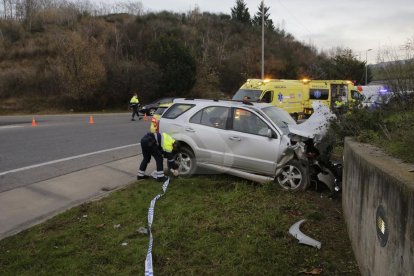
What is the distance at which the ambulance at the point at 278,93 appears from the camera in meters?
21.3

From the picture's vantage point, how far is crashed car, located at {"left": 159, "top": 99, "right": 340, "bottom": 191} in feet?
26.0

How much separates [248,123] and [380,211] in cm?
499

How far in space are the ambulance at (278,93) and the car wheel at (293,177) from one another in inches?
497

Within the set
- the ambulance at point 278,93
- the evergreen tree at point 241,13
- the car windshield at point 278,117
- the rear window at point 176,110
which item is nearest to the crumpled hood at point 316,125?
the car windshield at point 278,117

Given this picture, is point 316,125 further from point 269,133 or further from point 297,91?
point 297,91

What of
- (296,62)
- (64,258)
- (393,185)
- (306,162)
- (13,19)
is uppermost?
(13,19)

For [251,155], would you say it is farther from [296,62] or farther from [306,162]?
[296,62]

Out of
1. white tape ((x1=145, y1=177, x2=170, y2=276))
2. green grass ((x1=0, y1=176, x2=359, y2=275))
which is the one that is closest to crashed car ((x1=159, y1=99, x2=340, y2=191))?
green grass ((x1=0, y1=176, x2=359, y2=275))

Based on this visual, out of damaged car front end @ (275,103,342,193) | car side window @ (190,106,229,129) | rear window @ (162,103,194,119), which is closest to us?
damaged car front end @ (275,103,342,193)

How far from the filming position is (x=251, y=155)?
27.2 feet

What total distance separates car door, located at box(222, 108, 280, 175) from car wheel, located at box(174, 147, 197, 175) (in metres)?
0.80

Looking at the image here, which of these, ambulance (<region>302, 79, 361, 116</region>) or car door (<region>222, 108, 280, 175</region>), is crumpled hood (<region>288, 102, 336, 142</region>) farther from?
ambulance (<region>302, 79, 361, 116</region>)

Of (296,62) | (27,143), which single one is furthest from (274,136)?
(296,62)

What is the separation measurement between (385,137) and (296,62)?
63.8m
